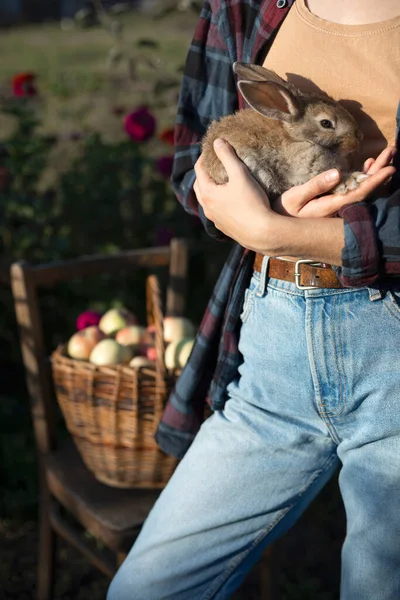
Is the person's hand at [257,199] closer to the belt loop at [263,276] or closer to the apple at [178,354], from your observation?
the belt loop at [263,276]

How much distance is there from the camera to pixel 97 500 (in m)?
2.30

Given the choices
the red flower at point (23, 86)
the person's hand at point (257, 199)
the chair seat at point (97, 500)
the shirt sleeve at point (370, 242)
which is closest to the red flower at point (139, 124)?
the red flower at point (23, 86)

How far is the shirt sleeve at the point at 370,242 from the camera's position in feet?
4.48

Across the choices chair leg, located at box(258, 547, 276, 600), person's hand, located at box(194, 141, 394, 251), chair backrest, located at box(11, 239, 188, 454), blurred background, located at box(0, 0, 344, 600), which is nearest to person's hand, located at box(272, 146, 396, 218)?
person's hand, located at box(194, 141, 394, 251)

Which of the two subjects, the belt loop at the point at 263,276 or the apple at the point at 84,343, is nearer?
the belt loop at the point at 263,276

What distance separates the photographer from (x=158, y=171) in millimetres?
3662

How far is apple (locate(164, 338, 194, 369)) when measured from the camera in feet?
7.71

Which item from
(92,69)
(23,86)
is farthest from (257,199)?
(92,69)

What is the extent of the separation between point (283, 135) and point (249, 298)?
14.4 inches

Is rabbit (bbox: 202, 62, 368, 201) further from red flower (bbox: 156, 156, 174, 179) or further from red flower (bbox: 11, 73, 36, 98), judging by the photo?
red flower (bbox: 11, 73, 36, 98)

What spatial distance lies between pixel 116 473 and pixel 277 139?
4.00ft

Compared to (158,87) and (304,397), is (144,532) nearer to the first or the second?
(304,397)

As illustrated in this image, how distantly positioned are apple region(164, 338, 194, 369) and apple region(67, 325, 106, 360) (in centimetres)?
25

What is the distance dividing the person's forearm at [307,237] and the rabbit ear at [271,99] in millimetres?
297
